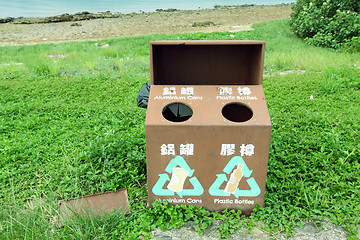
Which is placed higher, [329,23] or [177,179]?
[329,23]

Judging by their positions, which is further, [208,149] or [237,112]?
[237,112]

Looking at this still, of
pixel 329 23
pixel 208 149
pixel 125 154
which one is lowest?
pixel 125 154

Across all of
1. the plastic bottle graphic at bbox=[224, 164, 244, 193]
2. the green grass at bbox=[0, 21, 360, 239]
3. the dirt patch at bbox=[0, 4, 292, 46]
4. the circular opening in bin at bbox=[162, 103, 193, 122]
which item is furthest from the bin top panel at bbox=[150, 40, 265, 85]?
the dirt patch at bbox=[0, 4, 292, 46]

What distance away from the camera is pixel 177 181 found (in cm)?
244

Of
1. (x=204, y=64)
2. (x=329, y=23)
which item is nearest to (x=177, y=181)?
(x=204, y=64)

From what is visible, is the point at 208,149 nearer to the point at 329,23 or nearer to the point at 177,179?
the point at 177,179

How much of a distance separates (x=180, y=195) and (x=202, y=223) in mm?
269

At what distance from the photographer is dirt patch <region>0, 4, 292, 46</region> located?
15.3m

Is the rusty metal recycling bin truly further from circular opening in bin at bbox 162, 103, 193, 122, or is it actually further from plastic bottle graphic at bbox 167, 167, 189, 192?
circular opening in bin at bbox 162, 103, 193, 122

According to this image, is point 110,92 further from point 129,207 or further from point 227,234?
point 227,234

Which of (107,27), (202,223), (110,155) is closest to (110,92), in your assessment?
(110,155)

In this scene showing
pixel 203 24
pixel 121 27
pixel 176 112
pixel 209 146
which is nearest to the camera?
pixel 209 146

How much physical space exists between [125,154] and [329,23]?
853 cm

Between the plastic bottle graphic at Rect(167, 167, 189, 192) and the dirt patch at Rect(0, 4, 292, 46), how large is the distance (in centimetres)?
1293
